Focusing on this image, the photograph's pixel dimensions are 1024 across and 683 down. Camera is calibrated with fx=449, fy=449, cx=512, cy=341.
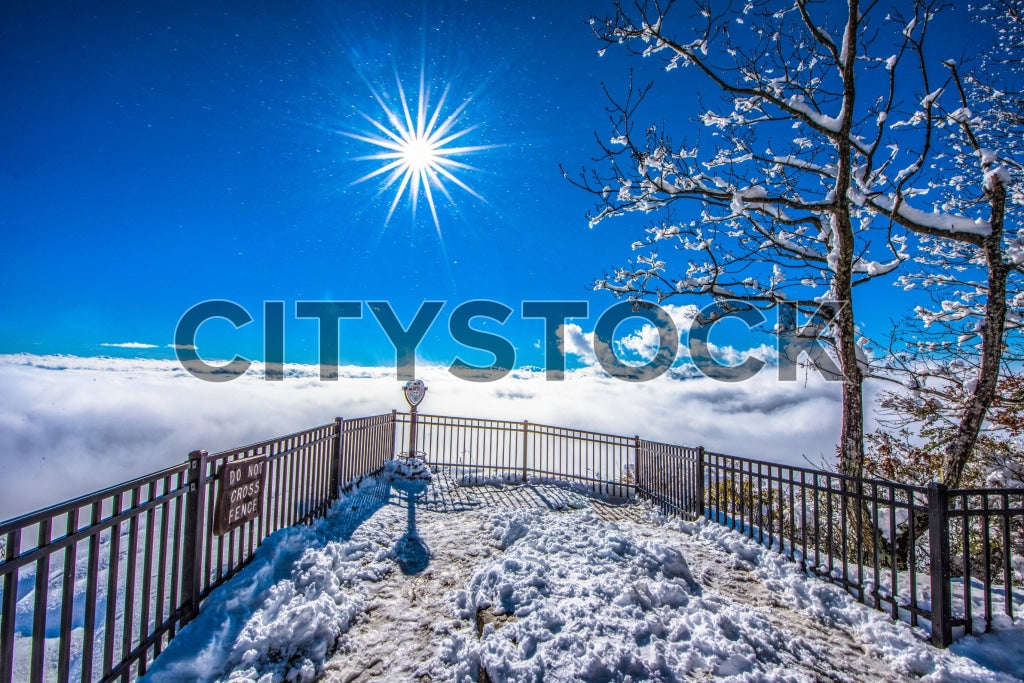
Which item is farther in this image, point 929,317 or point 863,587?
point 929,317

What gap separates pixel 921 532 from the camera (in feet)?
23.7

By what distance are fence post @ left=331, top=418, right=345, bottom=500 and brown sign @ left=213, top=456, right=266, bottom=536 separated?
2.91 m

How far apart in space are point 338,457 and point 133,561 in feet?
16.0

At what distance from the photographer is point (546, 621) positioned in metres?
3.57

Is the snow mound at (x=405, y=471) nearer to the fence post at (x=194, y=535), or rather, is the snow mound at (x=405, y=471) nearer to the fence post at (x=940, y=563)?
the fence post at (x=194, y=535)

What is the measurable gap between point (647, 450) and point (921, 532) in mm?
4808

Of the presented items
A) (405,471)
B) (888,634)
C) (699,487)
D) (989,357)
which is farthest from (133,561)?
(989,357)

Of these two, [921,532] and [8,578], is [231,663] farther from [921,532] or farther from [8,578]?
[921,532]

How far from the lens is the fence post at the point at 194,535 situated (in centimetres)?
394

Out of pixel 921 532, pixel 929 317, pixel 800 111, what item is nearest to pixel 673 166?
pixel 800 111

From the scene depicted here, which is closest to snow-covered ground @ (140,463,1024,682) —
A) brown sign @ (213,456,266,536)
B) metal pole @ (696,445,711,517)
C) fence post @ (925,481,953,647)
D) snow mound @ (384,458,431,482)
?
fence post @ (925,481,953,647)

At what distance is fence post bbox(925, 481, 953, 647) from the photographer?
386 cm

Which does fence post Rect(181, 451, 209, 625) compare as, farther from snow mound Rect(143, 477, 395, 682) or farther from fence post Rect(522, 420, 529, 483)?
fence post Rect(522, 420, 529, 483)

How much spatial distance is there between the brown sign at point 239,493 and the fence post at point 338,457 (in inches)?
114
